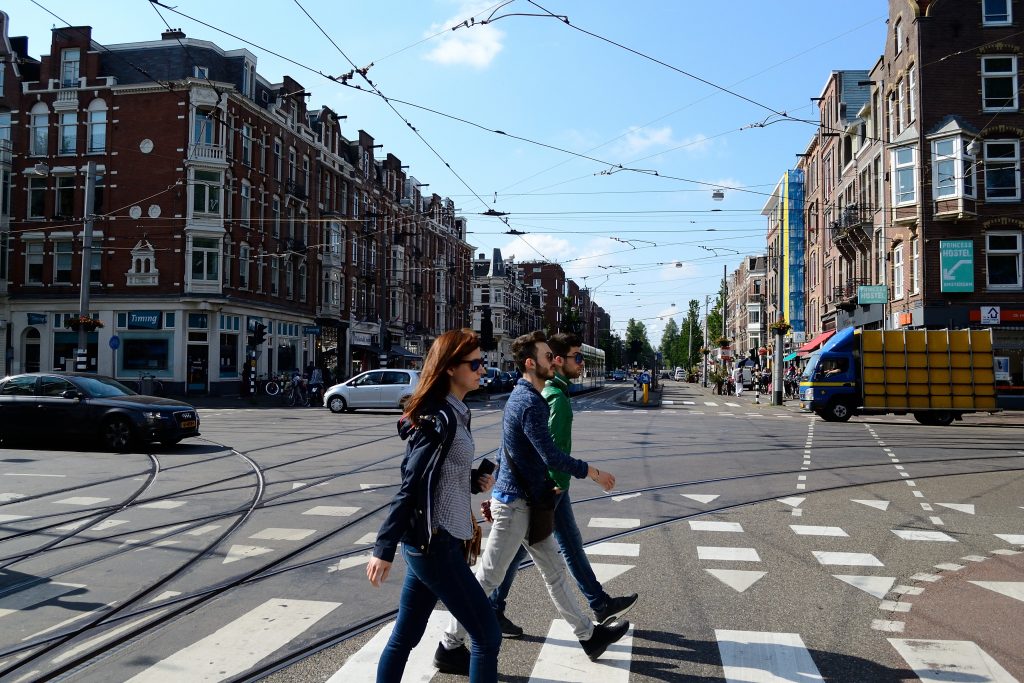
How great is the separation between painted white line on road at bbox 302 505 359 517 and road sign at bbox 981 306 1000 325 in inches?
1113

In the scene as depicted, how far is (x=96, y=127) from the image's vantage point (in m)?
37.2

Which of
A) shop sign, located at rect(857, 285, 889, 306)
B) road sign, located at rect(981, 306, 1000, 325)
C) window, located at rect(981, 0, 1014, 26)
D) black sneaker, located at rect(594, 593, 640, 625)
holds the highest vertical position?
window, located at rect(981, 0, 1014, 26)

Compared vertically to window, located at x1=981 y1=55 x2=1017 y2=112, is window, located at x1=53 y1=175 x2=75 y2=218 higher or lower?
lower

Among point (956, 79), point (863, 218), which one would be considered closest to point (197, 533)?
point (956, 79)

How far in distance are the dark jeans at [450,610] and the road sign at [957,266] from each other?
102 ft

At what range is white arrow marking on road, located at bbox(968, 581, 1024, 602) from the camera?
566cm

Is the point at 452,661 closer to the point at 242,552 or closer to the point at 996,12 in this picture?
the point at 242,552

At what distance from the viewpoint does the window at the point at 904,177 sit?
30.7 meters

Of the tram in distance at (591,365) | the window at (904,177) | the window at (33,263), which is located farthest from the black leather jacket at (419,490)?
the tram in distance at (591,365)

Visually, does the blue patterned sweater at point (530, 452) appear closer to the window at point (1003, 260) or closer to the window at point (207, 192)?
the window at point (1003, 260)

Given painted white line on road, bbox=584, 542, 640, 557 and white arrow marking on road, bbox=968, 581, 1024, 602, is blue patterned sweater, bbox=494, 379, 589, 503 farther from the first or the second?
white arrow marking on road, bbox=968, 581, 1024, 602

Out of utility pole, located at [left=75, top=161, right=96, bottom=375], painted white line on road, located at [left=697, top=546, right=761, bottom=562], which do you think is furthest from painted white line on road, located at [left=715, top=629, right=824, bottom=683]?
utility pole, located at [left=75, top=161, right=96, bottom=375]

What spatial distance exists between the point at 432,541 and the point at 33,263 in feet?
135

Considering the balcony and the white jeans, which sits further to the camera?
the balcony
